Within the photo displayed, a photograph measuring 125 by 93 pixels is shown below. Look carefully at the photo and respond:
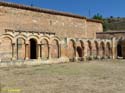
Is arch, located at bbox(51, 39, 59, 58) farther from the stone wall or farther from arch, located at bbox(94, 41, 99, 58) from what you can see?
arch, located at bbox(94, 41, 99, 58)

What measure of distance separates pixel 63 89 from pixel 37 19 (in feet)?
52.0

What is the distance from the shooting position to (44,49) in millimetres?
24578

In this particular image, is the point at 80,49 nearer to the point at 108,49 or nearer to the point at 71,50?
the point at 71,50

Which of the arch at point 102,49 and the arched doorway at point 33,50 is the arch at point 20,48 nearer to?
the arched doorway at point 33,50

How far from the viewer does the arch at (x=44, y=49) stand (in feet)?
79.4

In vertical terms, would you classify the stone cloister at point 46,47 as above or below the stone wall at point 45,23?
below

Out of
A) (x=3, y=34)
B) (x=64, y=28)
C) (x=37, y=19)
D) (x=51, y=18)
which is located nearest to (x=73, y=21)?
(x=64, y=28)

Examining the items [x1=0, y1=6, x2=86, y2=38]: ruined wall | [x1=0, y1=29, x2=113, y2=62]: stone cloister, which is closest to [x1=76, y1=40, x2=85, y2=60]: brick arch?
[x1=0, y1=29, x2=113, y2=62]: stone cloister

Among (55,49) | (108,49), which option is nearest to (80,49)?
(55,49)

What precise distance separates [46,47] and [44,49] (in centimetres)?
36

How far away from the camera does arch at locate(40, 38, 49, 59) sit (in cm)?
2419

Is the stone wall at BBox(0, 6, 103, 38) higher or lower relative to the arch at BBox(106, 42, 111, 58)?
higher

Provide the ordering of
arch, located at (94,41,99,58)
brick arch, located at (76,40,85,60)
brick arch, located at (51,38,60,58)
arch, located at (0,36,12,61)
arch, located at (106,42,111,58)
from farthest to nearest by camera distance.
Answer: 1. arch, located at (106,42,111,58)
2. arch, located at (94,41,99,58)
3. brick arch, located at (76,40,85,60)
4. brick arch, located at (51,38,60,58)
5. arch, located at (0,36,12,61)

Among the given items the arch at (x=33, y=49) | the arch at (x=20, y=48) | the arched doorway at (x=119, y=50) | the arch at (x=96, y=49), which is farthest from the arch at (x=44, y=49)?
the arched doorway at (x=119, y=50)
